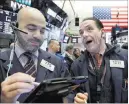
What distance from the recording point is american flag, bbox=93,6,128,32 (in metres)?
9.41

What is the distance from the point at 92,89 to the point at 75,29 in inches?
351

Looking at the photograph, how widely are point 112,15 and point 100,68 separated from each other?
25.9 ft

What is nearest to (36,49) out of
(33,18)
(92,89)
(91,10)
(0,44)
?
(33,18)

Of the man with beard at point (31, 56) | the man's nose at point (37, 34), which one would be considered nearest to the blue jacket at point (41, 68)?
the man with beard at point (31, 56)

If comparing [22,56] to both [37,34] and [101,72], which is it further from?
[101,72]

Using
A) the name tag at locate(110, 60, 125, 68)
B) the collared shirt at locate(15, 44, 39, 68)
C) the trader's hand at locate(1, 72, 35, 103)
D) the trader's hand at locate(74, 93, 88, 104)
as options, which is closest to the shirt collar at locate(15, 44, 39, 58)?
the collared shirt at locate(15, 44, 39, 68)

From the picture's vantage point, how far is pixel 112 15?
9.64 meters

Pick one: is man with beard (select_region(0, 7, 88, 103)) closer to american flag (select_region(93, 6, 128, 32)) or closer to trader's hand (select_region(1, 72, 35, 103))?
trader's hand (select_region(1, 72, 35, 103))

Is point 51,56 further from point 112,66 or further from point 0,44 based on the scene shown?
point 0,44

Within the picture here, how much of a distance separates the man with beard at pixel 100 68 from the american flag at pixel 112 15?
Answer: 286 inches

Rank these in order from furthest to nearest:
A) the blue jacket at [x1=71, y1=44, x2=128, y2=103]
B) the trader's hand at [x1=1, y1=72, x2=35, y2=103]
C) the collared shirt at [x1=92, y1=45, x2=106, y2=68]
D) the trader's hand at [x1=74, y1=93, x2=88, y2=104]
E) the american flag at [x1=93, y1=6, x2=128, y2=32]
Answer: the american flag at [x1=93, y1=6, x2=128, y2=32]
the collared shirt at [x1=92, y1=45, x2=106, y2=68]
the blue jacket at [x1=71, y1=44, x2=128, y2=103]
the trader's hand at [x1=74, y1=93, x2=88, y2=104]
the trader's hand at [x1=1, y1=72, x2=35, y2=103]

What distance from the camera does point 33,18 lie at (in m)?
1.66

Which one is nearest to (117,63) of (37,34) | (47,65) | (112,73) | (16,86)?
(112,73)

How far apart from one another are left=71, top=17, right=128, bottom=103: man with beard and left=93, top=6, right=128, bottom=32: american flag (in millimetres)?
7273
